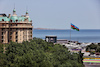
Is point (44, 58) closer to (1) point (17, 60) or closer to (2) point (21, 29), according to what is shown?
(1) point (17, 60)

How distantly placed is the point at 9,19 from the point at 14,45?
28.5 m

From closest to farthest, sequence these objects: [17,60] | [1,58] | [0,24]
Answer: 1. [17,60]
2. [1,58]
3. [0,24]

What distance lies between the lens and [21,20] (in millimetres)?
92062

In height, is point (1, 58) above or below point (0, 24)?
below

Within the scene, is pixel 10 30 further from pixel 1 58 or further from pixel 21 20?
pixel 1 58

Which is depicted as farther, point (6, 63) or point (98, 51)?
point (98, 51)

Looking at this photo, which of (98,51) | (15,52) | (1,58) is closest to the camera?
(1,58)

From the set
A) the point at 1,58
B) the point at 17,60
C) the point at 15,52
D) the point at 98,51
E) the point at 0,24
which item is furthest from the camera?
the point at 98,51

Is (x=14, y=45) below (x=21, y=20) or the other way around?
below

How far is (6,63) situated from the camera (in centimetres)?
5403

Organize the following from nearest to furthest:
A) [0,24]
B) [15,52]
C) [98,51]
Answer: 1. [15,52]
2. [0,24]
3. [98,51]

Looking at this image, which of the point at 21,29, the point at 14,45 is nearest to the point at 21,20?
the point at 21,29

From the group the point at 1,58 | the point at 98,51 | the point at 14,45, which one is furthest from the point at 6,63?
the point at 98,51

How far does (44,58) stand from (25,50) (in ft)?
36.0
